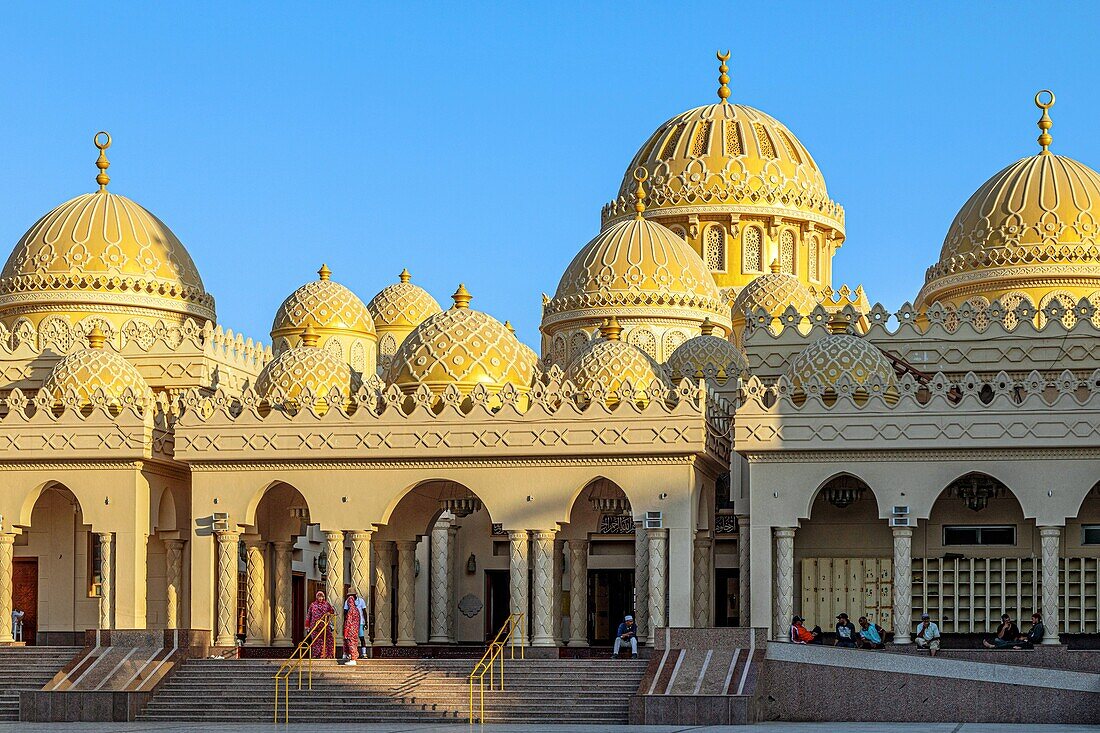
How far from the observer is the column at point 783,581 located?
35094 millimetres

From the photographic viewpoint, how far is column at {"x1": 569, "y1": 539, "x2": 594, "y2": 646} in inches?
1499

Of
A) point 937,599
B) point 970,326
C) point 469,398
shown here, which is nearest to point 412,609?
point 469,398

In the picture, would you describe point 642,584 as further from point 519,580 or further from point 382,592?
point 382,592

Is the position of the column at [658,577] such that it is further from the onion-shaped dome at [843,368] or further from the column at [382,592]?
the column at [382,592]

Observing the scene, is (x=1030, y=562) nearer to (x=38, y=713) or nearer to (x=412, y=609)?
(x=412, y=609)

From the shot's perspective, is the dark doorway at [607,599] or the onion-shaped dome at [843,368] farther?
the dark doorway at [607,599]

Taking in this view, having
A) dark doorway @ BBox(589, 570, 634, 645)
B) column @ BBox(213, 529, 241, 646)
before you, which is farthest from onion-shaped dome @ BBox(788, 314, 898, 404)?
column @ BBox(213, 529, 241, 646)

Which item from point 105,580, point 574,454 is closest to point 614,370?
point 574,454

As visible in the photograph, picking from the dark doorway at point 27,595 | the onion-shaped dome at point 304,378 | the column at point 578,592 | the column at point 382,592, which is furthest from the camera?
the dark doorway at point 27,595

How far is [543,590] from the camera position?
36.2 metres

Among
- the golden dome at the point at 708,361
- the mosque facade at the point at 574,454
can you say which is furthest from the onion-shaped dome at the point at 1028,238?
the golden dome at the point at 708,361

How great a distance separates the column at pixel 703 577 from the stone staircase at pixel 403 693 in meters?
3.47

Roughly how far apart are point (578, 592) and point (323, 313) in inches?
508

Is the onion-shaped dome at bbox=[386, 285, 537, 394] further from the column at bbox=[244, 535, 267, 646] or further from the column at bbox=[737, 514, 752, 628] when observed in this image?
the column at bbox=[737, 514, 752, 628]
